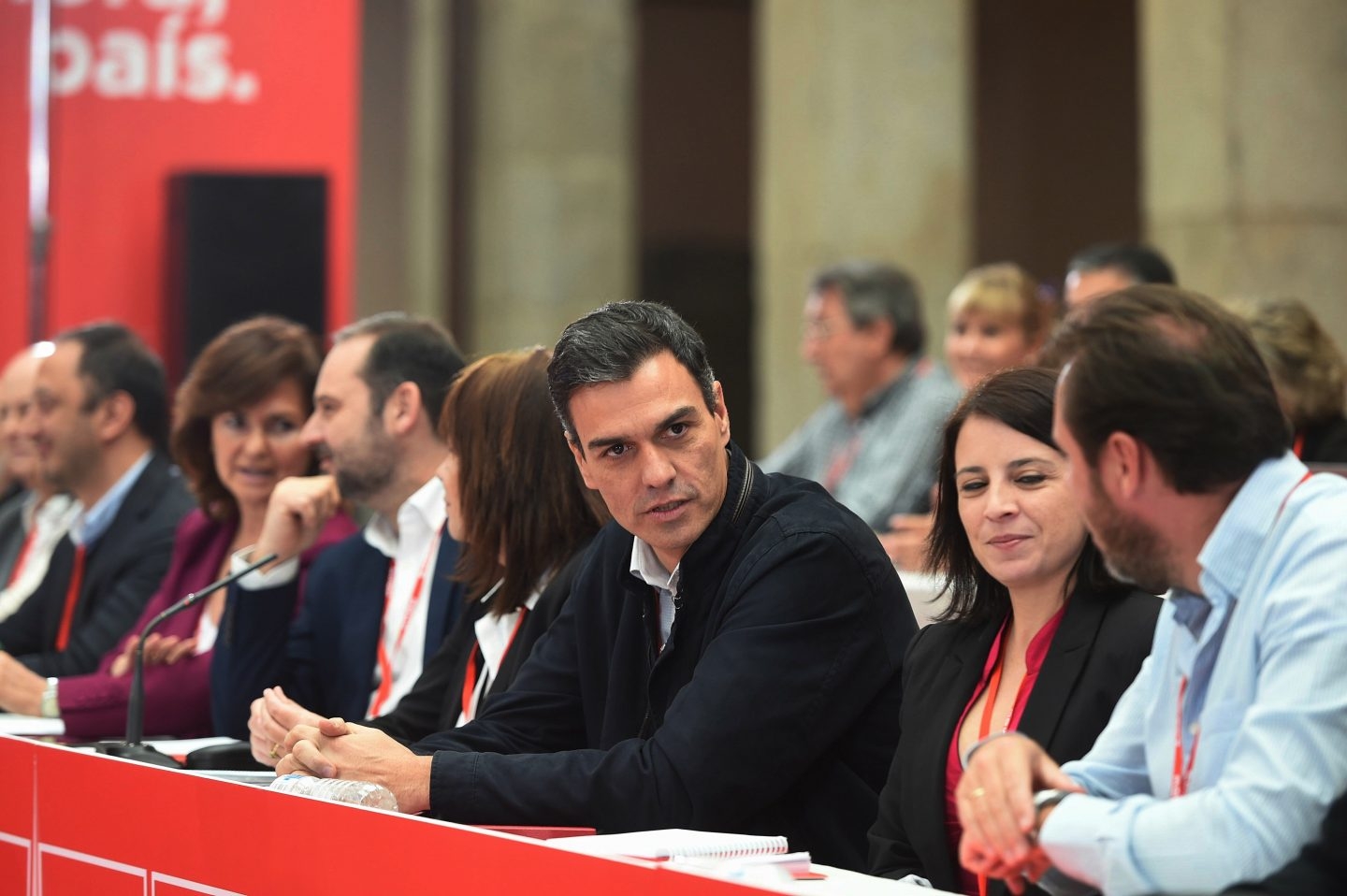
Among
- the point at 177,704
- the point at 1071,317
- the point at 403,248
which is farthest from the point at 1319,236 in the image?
the point at 403,248

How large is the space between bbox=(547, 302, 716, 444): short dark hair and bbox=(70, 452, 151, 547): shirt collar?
242 centimetres

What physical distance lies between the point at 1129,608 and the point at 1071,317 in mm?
580

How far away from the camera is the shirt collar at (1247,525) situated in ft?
5.90

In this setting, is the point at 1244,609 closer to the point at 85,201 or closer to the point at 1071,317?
the point at 1071,317

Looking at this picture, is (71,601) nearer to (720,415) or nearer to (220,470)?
(220,470)

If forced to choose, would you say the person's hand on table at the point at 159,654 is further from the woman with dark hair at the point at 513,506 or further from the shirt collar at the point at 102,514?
the woman with dark hair at the point at 513,506

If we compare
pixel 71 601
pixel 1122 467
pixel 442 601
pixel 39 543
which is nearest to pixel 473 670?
pixel 442 601

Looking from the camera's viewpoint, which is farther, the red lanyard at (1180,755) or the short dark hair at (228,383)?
the short dark hair at (228,383)

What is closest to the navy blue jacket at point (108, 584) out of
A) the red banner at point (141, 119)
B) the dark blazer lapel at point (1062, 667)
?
the red banner at point (141, 119)

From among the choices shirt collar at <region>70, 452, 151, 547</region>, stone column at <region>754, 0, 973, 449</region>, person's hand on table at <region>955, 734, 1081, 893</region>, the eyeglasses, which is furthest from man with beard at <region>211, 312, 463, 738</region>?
stone column at <region>754, 0, 973, 449</region>

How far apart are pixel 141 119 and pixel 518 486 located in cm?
420

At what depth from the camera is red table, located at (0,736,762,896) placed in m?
1.90

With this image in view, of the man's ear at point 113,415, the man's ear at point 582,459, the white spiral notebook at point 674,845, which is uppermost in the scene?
the man's ear at point 582,459

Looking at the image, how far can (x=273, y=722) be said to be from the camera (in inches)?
113
